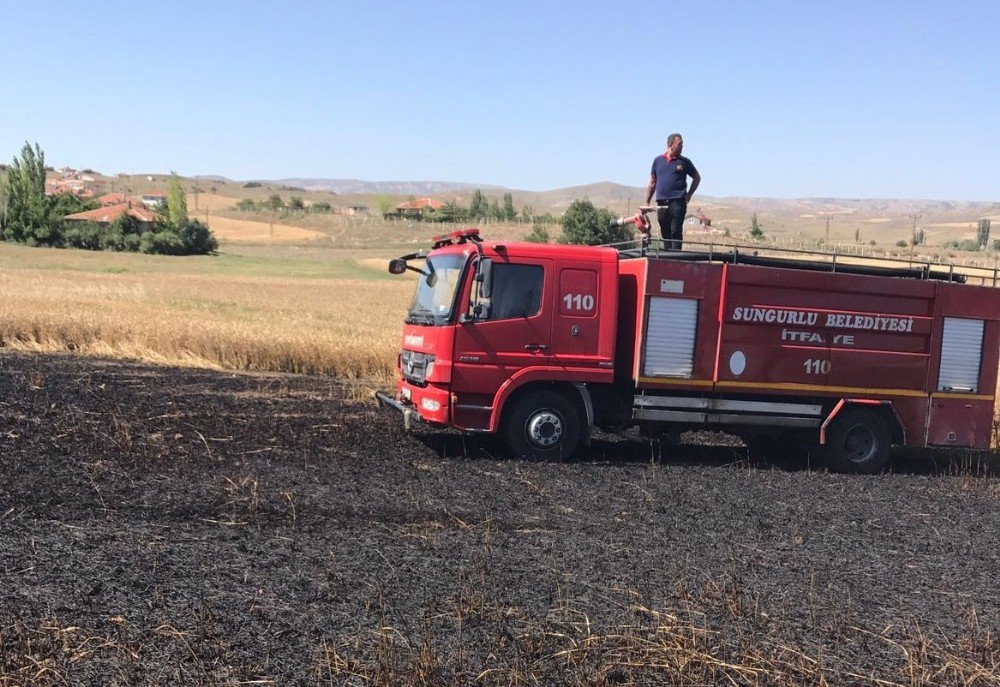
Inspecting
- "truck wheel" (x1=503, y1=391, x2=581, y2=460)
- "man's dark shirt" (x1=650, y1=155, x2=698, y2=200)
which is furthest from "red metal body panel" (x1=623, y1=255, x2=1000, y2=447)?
"man's dark shirt" (x1=650, y1=155, x2=698, y2=200)

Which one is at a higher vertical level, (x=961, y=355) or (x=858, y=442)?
(x=961, y=355)

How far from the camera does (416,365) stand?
11.1 m

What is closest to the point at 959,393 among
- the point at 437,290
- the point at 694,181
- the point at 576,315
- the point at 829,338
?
the point at 829,338

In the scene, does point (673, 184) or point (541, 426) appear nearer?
point (541, 426)

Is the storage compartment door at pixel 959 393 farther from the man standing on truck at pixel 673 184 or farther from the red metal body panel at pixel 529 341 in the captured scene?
the red metal body panel at pixel 529 341

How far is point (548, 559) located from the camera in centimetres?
711

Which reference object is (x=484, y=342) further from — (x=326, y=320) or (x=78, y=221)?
(x=78, y=221)

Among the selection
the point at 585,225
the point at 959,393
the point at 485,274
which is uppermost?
the point at 585,225

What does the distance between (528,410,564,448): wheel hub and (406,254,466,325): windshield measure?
1.53m

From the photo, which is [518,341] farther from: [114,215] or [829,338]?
[114,215]

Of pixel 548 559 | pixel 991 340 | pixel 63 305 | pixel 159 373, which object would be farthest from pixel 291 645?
pixel 63 305

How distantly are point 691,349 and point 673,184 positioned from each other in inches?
90.2

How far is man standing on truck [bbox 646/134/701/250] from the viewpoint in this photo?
39.0 feet

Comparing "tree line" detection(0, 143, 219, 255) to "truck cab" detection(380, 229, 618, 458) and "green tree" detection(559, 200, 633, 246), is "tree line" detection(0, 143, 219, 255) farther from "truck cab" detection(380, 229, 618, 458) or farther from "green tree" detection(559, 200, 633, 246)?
"truck cab" detection(380, 229, 618, 458)
